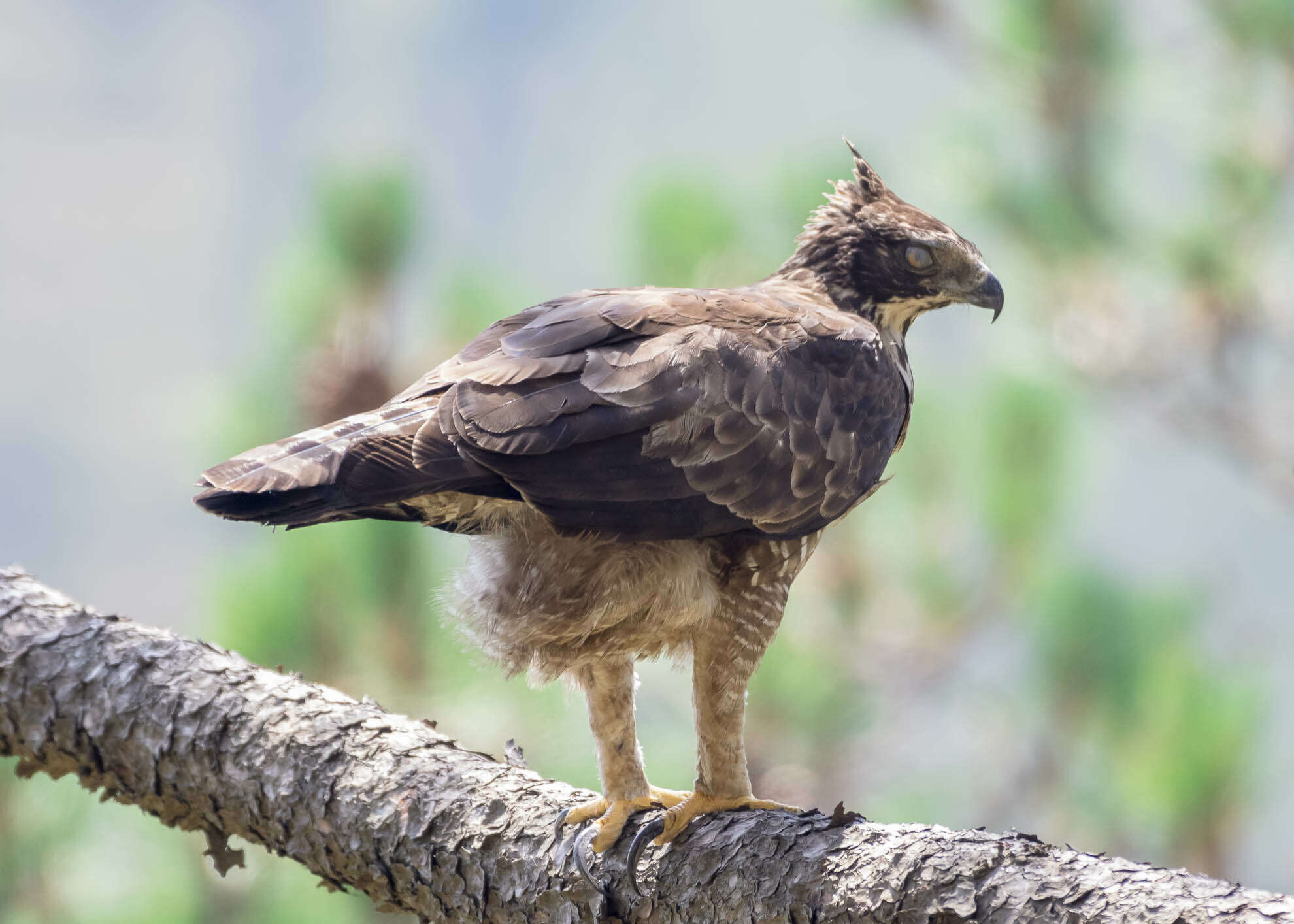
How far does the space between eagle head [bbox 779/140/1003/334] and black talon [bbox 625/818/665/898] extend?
159 centimetres

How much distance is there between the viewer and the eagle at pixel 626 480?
8.66 feet

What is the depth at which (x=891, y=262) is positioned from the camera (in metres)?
3.62

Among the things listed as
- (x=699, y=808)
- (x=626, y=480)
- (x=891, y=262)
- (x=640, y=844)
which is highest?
(x=891, y=262)

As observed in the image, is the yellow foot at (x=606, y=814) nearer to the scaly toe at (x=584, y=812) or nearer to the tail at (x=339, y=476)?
the scaly toe at (x=584, y=812)

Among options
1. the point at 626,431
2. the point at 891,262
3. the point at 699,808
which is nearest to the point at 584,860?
the point at 699,808

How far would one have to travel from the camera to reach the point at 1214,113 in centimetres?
722

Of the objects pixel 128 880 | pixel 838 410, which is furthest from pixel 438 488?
pixel 128 880

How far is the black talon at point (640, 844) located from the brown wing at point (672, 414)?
2.14 ft

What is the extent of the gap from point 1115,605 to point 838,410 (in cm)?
352

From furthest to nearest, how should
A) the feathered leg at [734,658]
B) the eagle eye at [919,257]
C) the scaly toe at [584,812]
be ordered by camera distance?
the eagle eye at [919,257] → the feathered leg at [734,658] → the scaly toe at [584,812]

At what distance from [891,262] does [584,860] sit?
6.16 ft

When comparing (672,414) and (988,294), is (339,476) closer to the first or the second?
(672,414)

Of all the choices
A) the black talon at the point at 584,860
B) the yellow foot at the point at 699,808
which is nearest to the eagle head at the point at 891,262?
the yellow foot at the point at 699,808

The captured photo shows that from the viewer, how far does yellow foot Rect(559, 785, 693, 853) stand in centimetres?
281
